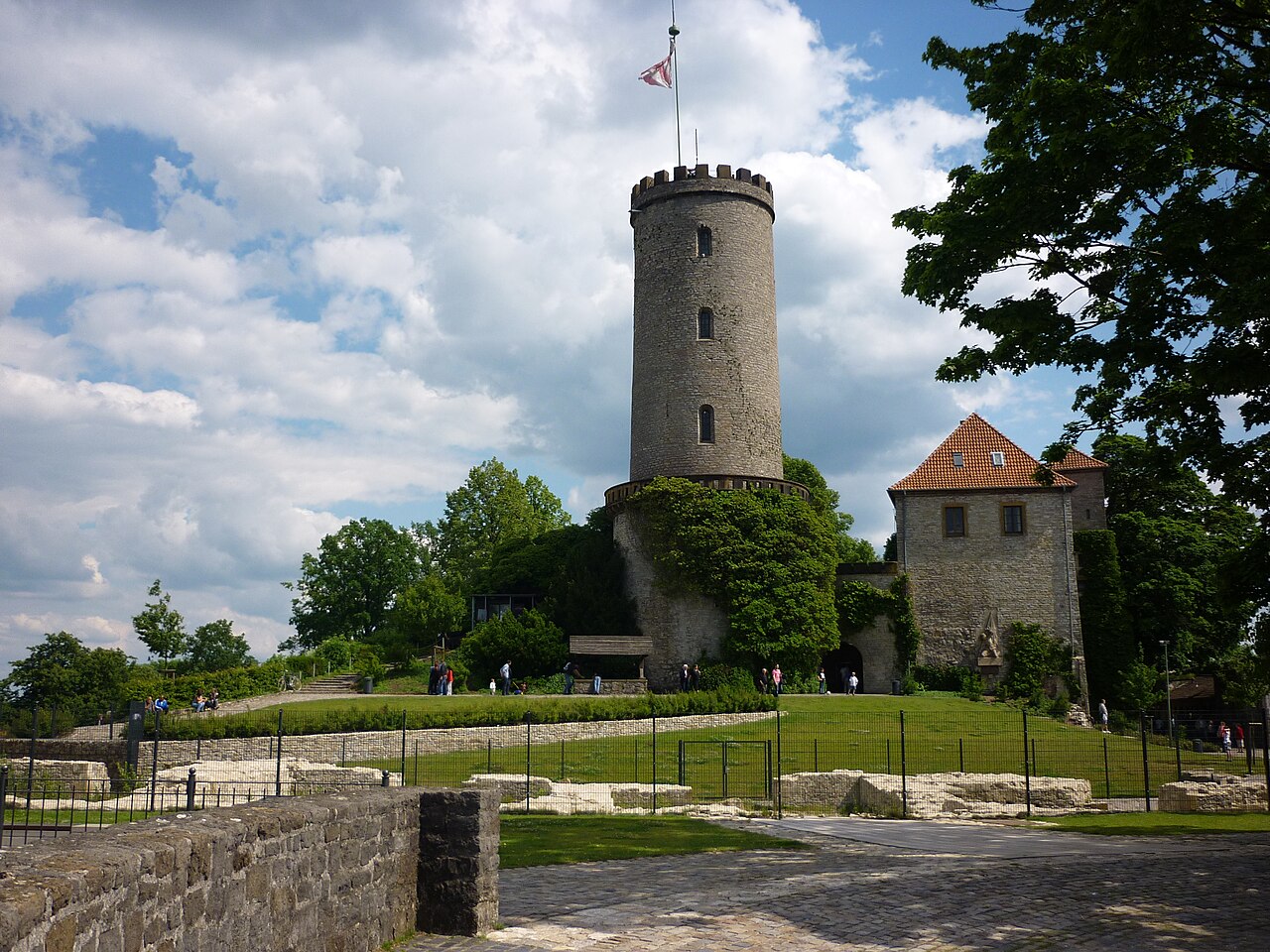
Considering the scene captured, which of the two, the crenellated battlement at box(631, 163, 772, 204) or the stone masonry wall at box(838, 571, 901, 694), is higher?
the crenellated battlement at box(631, 163, 772, 204)

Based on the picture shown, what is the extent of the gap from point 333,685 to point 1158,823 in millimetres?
34506

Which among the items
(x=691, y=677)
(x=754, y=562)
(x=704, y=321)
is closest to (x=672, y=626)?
(x=691, y=677)

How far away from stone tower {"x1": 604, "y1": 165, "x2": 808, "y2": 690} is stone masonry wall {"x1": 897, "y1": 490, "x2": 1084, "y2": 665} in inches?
252

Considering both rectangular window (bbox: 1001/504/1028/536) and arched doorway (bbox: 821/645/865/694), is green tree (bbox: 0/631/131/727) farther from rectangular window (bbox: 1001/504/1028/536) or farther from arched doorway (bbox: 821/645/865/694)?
rectangular window (bbox: 1001/504/1028/536)

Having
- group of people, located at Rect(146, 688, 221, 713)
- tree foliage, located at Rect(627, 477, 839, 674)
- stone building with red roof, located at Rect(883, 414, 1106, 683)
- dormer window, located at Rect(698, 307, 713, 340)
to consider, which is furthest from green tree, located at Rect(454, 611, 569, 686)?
stone building with red roof, located at Rect(883, 414, 1106, 683)

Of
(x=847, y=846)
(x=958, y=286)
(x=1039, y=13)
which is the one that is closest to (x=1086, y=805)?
(x=847, y=846)

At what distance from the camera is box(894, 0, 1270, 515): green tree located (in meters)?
11.6

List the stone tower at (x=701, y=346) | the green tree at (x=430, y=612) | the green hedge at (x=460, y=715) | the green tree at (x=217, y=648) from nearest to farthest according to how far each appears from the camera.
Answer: the green hedge at (x=460, y=715) < the stone tower at (x=701, y=346) < the green tree at (x=430, y=612) < the green tree at (x=217, y=648)

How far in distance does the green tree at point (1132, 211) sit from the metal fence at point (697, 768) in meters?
8.38

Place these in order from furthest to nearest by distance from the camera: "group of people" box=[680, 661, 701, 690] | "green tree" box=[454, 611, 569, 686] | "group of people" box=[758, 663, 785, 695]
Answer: "green tree" box=[454, 611, 569, 686] < "group of people" box=[680, 661, 701, 690] < "group of people" box=[758, 663, 785, 695]

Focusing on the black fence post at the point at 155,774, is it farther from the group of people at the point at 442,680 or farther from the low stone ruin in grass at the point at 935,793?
the group of people at the point at 442,680

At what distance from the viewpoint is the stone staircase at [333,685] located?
145 feet

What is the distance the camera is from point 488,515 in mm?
68562

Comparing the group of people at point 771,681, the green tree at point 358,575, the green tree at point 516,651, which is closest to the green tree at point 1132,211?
the group of people at point 771,681
